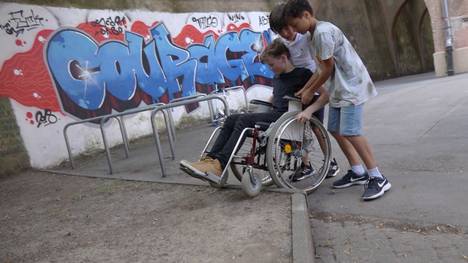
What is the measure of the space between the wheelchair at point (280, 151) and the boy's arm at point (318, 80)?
11cm

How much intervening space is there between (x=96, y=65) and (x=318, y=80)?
21.6ft

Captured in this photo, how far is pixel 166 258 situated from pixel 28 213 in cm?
288

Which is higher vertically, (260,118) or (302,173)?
(260,118)

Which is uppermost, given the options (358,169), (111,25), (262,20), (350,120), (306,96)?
(111,25)

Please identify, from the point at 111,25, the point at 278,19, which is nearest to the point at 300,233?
the point at 278,19

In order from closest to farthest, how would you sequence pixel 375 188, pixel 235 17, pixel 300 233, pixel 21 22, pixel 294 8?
pixel 300 233 → pixel 294 8 → pixel 375 188 → pixel 21 22 → pixel 235 17

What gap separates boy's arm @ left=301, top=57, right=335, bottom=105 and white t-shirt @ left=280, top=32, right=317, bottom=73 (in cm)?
24

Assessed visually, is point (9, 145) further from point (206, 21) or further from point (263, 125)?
point (206, 21)

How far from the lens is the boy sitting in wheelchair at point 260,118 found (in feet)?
14.5

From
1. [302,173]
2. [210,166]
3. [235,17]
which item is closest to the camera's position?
[210,166]

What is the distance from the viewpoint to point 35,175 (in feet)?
26.4

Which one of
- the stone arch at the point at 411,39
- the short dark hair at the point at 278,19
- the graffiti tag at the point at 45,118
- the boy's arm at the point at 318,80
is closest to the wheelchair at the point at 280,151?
the boy's arm at the point at 318,80

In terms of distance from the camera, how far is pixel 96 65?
9867mm

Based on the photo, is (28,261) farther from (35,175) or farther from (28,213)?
(35,175)
